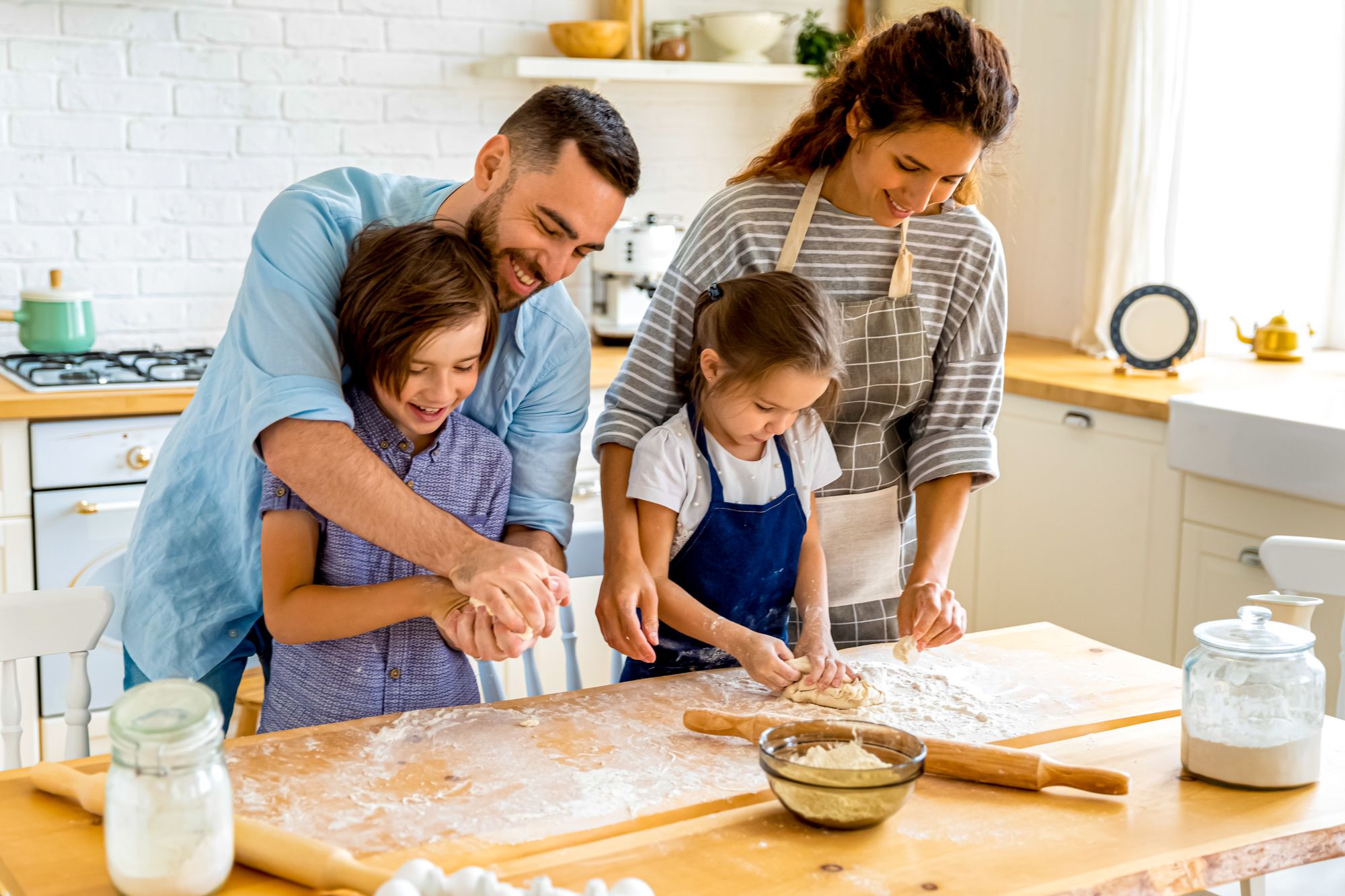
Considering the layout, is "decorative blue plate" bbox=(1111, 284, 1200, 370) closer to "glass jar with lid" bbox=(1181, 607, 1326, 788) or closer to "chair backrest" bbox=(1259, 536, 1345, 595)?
"chair backrest" bbox=(1259, 536, 1345, 595)

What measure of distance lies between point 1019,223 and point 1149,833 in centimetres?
286

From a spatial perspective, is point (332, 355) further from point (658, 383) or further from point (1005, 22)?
point (1005, 22)

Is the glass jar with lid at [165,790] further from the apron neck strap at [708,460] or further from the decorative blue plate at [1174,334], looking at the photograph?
the decorative blue plate at [1174,334]

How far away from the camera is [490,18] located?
3.43 m

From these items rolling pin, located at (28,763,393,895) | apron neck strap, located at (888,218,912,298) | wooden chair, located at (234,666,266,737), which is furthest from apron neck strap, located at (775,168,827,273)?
rolling pin, located at (28,763,393,895)

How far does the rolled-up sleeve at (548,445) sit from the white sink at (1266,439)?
4.60ft

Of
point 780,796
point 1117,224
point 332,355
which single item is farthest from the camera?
point 1117,224

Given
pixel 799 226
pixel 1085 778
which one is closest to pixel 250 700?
pixel 799 226

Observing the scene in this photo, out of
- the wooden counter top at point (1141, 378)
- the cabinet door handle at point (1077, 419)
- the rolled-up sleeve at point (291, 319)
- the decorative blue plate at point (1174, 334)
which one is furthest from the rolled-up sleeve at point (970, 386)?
the decorative blue plate at point (1174, 334)

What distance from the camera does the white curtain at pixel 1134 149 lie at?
3.16 meters

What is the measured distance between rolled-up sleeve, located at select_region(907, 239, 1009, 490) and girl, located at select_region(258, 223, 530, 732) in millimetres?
603

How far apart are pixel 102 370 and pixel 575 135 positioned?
178 cm

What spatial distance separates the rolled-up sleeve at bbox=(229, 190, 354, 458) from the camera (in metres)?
1.37

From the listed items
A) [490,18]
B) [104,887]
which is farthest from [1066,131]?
[104,887]
